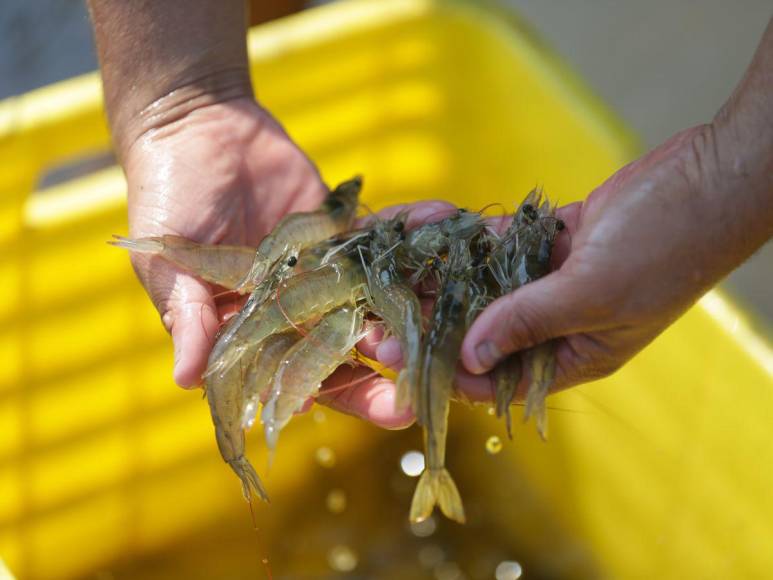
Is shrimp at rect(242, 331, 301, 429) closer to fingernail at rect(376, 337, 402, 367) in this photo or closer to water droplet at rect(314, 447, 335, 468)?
fingernail at rect(376, 337, 402, 367)

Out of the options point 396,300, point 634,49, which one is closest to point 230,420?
point 396,300

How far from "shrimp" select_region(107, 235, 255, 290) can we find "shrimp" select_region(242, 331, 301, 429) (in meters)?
0.16

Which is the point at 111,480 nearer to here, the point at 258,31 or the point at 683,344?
the point at 258,31

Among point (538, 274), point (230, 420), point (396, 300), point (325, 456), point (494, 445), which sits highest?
point (538, 274)

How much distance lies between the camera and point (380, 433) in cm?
255

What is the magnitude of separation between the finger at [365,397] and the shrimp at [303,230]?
0.79 ft

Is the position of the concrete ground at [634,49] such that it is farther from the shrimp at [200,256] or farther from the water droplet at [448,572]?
the shrimp at [200,256]

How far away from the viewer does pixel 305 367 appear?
152 centimetres

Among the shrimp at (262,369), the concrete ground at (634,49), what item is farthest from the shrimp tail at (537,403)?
the concrete ground at (634,49)

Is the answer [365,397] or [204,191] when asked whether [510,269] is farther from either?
[204,191]

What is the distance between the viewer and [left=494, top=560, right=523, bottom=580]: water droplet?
230 centimetres

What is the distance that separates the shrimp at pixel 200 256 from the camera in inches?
64.0

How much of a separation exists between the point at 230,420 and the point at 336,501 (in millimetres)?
1025

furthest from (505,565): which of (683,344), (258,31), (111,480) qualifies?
(258,31)
